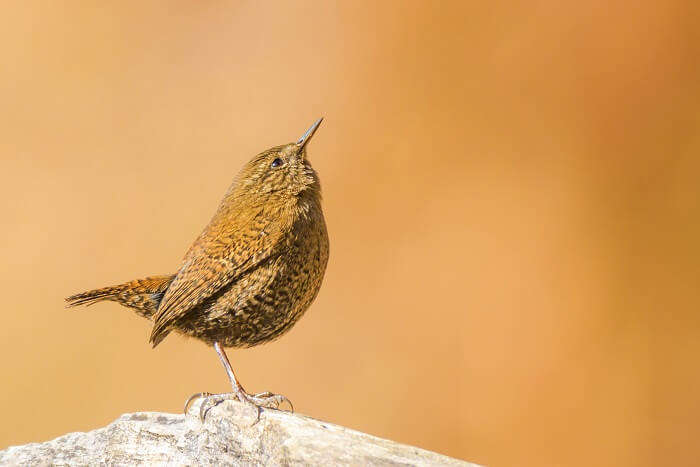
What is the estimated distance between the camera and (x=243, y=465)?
10.1ft

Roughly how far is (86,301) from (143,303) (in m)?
0.28

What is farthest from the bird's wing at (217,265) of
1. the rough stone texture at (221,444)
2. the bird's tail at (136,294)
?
the rough stone texture at (221,444)

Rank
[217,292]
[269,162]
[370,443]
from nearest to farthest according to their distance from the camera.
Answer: [370,443], [217,292], [269,162]

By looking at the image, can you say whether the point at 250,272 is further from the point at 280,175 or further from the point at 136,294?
the point at 136,294

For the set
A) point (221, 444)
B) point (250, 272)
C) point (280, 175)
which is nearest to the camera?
point (221, 444)

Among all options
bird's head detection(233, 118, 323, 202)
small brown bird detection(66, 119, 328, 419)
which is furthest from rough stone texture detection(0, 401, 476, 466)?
bird's head detection(233, 118, 323, 202)

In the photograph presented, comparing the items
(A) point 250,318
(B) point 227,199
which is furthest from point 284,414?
(B) point 227,199

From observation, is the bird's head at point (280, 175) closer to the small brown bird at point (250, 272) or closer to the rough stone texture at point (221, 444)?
the small brown bird at point (250, 272)

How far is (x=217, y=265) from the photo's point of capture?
335cm

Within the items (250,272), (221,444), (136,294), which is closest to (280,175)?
(250,272)

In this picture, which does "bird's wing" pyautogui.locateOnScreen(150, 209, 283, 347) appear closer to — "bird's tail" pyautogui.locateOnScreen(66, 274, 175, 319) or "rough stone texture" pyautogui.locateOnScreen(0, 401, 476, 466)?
"bird's tail" pyautogui.locateOnScreen(66, 274, 175, 319)

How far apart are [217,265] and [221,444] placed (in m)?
0.82

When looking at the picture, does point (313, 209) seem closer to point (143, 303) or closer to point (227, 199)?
point (227, 199)

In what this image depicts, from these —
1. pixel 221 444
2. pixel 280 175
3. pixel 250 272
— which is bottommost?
pixel 221 444
